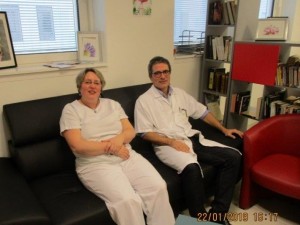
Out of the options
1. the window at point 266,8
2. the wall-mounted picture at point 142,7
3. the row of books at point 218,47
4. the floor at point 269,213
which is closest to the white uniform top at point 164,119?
the floor at point 269,213

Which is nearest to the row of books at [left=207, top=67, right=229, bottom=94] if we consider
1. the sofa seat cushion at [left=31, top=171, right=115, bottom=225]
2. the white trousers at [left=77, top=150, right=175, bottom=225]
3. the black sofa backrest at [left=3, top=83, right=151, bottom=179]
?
the white trousers at [left=77, top=150, right=175, bottom=225]

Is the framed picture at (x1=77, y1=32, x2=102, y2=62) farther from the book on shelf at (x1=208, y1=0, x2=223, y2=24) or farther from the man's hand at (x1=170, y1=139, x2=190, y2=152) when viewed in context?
the book on shelf at (x1=208, y1=0, x2=223, y2=24)

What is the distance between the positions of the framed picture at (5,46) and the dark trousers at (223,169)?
1.53 m

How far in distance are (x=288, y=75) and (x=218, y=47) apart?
829mm

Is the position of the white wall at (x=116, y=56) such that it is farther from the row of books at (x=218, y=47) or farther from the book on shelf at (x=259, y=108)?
the book on shelf at (x=259, y=108)

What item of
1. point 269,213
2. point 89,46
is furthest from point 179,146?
point 89,46

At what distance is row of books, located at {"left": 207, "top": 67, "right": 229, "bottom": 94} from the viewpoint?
3068 millimetres

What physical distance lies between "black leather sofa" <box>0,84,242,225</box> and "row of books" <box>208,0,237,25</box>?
1.41 metres

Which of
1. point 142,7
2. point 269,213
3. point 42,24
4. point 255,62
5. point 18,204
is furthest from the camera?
point 255,62

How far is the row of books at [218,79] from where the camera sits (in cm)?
307

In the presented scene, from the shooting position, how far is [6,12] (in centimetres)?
203

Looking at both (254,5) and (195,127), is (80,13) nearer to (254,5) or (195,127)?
(195,127)

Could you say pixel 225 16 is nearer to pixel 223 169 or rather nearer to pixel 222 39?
pixel 222 39

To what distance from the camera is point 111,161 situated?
1790 mm
